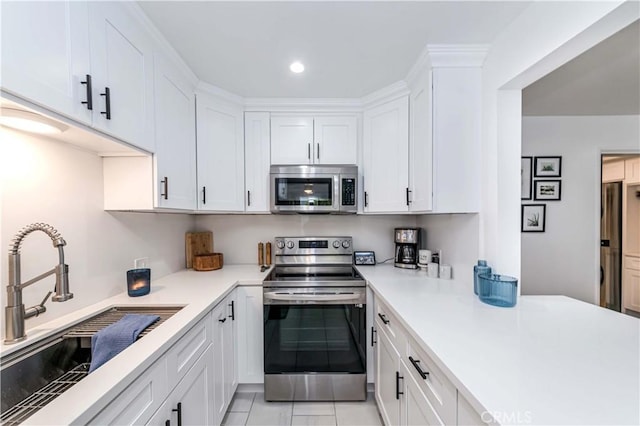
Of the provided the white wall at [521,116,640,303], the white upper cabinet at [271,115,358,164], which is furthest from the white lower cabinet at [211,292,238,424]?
the white wall at [521,116,640,303]

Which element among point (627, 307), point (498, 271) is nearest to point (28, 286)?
point (498, 271)

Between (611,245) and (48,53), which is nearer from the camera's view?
(48,53)

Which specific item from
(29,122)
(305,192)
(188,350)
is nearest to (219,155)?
(305,192)

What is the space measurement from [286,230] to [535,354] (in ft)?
6.83

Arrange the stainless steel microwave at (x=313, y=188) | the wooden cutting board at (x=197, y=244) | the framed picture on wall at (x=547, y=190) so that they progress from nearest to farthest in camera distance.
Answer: the stainless steel microwave at (x=313, y=188) < the wooden cutting board at (x=197, y=244) < the framed picture on wall at (x=547, y=190)

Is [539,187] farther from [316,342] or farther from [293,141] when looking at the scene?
[316,342]

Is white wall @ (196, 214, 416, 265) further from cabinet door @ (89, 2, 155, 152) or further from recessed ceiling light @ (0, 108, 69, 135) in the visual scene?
recessed ceiling light @ (0, 108, 69, 135)

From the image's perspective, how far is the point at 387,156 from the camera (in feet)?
7.04

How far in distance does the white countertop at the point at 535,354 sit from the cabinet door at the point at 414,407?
0.23 meters

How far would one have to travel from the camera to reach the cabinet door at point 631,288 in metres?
3.75

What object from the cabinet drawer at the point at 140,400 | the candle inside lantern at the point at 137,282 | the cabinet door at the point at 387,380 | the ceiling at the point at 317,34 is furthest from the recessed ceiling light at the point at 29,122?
the cabinet door at the point at 387,380

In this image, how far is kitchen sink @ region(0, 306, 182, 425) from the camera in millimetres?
861

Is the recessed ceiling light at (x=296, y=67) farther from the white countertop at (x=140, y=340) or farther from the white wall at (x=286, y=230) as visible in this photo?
the white countertop at (x=140, y=340)

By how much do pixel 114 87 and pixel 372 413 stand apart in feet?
7.83
